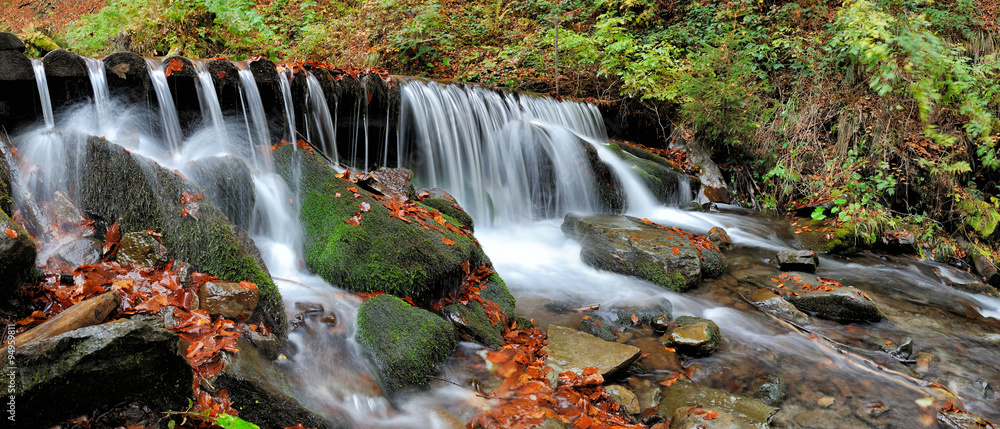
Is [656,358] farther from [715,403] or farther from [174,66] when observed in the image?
[174,66]

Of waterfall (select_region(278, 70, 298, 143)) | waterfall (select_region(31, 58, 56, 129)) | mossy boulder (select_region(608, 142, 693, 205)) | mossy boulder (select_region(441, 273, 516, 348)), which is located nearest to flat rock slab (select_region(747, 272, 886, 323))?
mossy boulder (select_region(441, 273, 516, 348))

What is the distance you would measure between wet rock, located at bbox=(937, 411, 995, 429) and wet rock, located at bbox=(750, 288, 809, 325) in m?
1.56

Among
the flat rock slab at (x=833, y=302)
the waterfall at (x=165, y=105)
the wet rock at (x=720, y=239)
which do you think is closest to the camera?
the flat rock slab at (x=833, y=302)

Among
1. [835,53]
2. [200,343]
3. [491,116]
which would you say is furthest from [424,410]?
[835,53]

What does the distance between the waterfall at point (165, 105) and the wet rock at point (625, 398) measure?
5.55 metres

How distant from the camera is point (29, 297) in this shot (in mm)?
2686

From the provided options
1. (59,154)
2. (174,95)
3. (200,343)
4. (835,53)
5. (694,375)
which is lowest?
(694,375)

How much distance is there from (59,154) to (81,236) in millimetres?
1094

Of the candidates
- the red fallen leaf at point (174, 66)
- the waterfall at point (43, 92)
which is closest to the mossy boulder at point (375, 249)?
the red fallen leaf at point (174, 66)

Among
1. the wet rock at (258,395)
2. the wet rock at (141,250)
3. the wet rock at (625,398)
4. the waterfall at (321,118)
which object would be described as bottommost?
the wet rock at (625,398)

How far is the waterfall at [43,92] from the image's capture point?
4969 millimetres

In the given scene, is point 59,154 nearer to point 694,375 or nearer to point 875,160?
point 694,375

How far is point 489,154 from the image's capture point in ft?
28.5

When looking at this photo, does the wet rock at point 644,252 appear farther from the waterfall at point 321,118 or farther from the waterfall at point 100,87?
the waterfall at point 100,87
